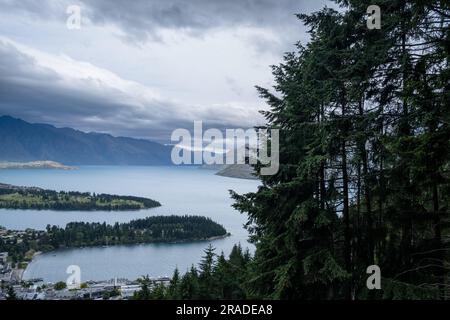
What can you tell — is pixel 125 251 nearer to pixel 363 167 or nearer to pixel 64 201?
pixel 64 201

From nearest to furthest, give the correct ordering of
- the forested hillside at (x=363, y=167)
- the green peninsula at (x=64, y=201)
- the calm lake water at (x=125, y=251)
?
1. the forested hillside at (x=363, y=167)
2. the calm lake water at (x=125, y=251)
3. the green peninsula at (x=64, y=201)

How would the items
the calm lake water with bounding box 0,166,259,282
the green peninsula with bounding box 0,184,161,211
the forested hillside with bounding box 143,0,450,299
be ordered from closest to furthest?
the forested hillside with bounding box 143,0,450,299, the calm lake water with bounding box 0,166,259,282, the green peninsula with bounding box 0,184,161,211

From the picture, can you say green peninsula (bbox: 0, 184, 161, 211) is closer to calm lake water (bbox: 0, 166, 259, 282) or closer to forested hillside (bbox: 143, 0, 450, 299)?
calm lake water (bbox: 0, 166, 259, 282)

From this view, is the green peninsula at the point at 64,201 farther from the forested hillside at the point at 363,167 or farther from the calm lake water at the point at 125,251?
the forested hillside at the point at 363,167

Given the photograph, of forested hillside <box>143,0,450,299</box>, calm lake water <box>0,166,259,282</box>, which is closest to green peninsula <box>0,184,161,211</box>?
calm lake water <box>0,166,259,282</box>

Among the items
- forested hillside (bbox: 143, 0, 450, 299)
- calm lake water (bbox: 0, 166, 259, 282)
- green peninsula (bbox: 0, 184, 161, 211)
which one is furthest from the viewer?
green peninsula (bbox: 0, 184, 161, 211)

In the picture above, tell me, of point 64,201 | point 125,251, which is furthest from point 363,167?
point 64,201

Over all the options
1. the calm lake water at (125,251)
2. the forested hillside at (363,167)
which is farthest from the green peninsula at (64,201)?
the forested hillside at (363,167)

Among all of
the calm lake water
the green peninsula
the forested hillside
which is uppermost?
the forested hillside

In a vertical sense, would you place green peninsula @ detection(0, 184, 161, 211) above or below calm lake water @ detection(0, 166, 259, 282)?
above
